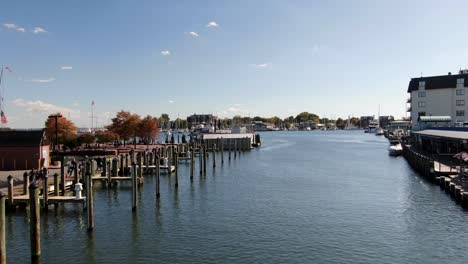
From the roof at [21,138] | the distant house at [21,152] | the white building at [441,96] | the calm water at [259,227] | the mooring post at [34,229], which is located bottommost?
the calm water at [259,227]

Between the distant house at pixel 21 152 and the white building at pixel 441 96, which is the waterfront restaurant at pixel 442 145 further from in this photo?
the white building at pixel 441 96

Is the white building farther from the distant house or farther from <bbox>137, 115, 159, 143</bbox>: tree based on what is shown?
the distant house

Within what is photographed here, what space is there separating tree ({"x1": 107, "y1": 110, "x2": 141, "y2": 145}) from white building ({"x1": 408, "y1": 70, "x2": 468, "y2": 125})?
79.3 metres

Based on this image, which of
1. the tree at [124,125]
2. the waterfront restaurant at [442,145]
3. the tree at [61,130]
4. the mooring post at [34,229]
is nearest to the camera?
the mooring post at [34,229]

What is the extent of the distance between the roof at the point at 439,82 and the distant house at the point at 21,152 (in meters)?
118

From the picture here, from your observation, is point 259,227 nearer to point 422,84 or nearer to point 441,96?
point 441,96

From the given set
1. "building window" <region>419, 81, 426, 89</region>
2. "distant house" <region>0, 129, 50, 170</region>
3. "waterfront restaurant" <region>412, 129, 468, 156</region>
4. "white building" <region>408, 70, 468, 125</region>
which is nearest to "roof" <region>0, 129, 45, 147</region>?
"distant house" <region>0, 129, 50, 170</region>

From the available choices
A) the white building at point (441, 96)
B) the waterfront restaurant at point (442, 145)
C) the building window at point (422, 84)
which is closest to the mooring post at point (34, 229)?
the waterfront restaurant at point (442, 145)

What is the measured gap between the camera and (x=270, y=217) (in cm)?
3341

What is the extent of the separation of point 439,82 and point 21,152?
12048 centimetres

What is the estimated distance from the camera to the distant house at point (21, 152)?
48594 millimetres

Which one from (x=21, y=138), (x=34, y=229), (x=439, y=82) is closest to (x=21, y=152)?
(x=21, y=138)

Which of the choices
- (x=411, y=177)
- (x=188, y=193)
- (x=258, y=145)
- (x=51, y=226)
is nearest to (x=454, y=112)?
(x=258, y=145)

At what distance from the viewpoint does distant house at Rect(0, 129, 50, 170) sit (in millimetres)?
48594
